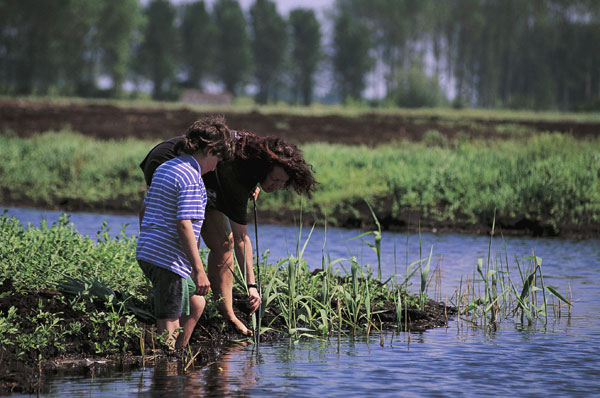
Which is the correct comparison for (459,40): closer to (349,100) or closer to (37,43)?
(349,100)

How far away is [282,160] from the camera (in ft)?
22.0

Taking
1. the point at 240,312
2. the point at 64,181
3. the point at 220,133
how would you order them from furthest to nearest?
the point at 64,181 < the point at 240,312 < the point at 220,133

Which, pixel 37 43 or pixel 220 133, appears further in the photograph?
pixel 37 43

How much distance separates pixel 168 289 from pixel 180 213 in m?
0.61

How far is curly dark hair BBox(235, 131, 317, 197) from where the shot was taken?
6.75 metres

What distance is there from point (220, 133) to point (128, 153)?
18.7 m

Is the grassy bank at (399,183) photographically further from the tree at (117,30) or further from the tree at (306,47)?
the tree at (306,47)

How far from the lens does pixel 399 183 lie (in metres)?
19.5

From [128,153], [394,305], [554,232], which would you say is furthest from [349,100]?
[394,305]

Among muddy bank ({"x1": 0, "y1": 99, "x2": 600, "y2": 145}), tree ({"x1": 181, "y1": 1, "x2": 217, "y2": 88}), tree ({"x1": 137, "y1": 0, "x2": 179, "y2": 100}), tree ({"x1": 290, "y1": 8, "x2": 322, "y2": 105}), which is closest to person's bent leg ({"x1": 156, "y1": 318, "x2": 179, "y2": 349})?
muddy bank ({"x1": 0, "y1": 99, "x2": 600, "y2": 145})

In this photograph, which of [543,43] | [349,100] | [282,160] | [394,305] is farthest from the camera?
[543,43]

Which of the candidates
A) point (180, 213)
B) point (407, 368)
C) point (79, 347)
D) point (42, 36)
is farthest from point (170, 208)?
point (42, 36)

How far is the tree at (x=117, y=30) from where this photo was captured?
84.1m

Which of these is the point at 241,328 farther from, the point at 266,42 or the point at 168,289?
the point at 266,42
